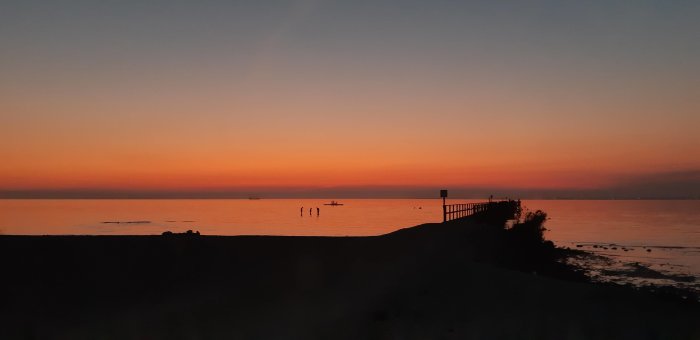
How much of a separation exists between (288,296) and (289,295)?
4.0 inches

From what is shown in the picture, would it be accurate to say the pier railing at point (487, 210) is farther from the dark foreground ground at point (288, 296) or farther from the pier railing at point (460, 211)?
the dark foreground ground at point (288, 296)

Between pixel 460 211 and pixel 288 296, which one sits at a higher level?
pixel 460 211

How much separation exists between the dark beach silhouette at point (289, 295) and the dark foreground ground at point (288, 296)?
0.04 m

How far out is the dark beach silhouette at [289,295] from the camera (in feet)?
38.1

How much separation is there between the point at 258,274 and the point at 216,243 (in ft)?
13.9

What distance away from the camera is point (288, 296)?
14.5 m

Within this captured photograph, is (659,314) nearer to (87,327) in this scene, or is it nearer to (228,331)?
(228,331)

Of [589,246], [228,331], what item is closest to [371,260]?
[228,331]

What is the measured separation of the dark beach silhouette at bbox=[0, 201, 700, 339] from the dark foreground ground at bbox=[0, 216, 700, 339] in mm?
39

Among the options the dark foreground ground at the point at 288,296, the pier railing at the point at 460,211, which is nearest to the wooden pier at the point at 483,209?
the pier railing at the point at 460,211

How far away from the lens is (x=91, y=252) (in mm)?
19000

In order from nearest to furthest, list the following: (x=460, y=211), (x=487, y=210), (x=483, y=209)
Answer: (x=460, y=211) → (x=487, y=210) → (x=483, y=209)

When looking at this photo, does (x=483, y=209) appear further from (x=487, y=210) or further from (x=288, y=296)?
(x=288, y=296)

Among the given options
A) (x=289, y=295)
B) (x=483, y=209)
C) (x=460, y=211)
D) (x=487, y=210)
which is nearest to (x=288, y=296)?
(x=289, y=295)
